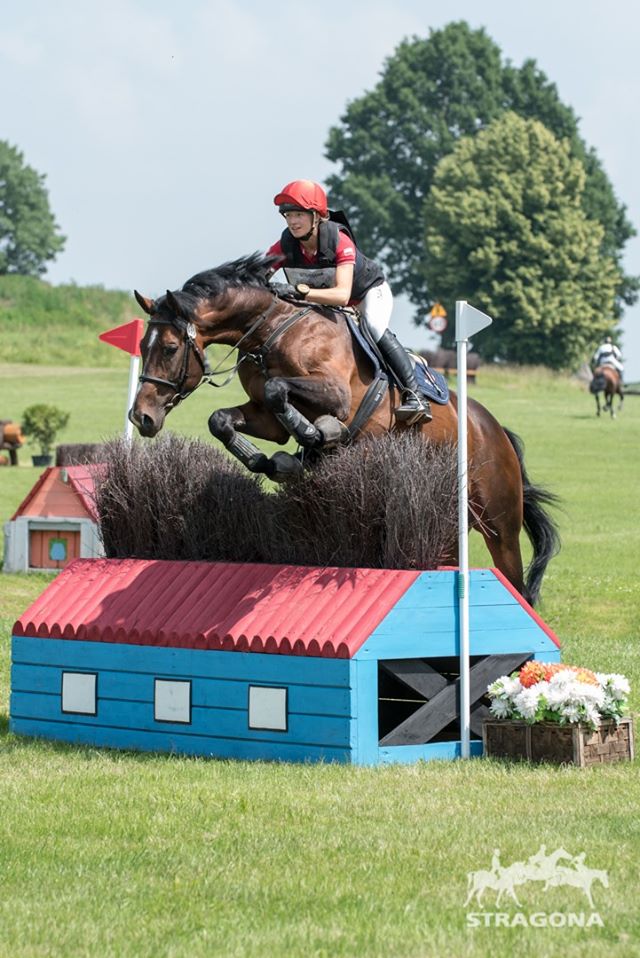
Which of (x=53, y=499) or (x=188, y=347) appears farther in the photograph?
(x=53, y=499)

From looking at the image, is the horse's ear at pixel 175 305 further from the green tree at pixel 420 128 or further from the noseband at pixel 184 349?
the green tree at pixel 420 128

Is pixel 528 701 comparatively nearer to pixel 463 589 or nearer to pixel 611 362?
pixel 463 589

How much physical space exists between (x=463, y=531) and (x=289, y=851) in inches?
99.1

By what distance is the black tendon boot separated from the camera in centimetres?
841

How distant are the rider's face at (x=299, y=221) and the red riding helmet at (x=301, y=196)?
0.03 metres

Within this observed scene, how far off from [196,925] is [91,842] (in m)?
1.21

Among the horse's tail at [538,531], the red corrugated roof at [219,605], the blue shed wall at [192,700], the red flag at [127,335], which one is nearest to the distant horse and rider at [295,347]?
the red corrugated roof at [219,605]

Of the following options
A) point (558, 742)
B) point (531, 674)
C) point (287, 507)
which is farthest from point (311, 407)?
point (558, 742)

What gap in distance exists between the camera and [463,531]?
→ 754 cm

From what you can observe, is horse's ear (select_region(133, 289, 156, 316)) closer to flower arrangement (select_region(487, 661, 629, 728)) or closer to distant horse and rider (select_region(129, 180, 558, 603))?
distant horse and rider (select_region(129, 180, 558, 603))

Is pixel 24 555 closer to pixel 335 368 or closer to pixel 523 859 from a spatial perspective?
pixel 335 368

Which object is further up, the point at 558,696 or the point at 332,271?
the point at 332,271

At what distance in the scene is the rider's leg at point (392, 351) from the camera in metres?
8.38

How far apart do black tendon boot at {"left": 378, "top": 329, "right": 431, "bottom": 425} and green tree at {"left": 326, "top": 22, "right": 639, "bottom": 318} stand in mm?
64653
